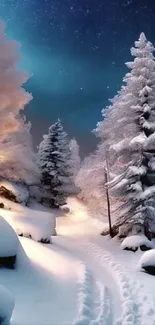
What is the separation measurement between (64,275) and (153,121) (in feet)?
41.7

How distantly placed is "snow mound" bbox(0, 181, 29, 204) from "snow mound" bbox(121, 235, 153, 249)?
13.1 metres

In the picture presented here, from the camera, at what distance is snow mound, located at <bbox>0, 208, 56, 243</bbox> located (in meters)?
15.2

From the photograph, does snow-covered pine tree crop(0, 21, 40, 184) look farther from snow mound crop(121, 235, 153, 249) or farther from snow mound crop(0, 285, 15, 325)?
snow mound crop(0, 285, 15, 325)

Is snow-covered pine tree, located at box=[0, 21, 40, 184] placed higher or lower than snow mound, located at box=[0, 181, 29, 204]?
higher

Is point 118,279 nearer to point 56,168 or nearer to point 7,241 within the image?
point 7,241

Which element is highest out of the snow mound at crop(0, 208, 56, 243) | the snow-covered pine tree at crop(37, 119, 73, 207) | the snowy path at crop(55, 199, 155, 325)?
the snow-covered pine tree at crop(37, 119, 73, 207)

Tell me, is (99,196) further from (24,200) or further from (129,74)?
(129,74)

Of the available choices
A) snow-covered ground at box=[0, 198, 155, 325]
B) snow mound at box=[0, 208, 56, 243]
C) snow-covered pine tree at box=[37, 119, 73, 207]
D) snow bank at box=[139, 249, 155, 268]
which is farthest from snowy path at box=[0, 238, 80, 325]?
snow-covered pine tree at box=[37, 119, 73, 207]

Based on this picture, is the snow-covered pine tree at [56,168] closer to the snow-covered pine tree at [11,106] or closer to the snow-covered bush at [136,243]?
the snow-covered pine tree at [11,106]

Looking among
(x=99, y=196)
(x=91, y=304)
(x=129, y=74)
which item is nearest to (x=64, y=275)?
(x=91, y=304)

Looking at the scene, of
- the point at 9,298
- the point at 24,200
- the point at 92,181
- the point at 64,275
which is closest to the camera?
the point at 9,298

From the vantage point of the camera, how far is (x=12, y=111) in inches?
893

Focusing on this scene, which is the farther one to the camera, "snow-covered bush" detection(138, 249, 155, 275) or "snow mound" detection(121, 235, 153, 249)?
"snow mound" detection(121, 235, 153, 249)

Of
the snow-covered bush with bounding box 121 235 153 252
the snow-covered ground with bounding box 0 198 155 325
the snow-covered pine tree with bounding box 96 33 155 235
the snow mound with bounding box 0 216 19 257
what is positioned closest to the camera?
the snow-covered ground with bounding box 0 198 155 325
